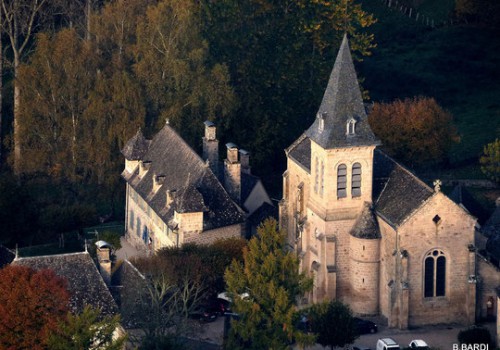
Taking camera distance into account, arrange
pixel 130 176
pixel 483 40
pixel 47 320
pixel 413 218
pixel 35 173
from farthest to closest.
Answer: pixel 483 40, pixel 35 173, pixel 130 176, pixel 413 218, pixel 47 320

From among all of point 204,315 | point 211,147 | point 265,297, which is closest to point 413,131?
point 211,147

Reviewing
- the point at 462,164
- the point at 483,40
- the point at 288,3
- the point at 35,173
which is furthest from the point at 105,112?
the point at 483,40

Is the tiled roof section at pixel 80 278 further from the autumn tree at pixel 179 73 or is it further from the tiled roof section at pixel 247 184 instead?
the autumn tree at pixel 179 73

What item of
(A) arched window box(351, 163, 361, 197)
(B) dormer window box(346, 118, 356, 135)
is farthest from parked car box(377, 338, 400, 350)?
(B) dormer window box(346, 118, 356, 135)

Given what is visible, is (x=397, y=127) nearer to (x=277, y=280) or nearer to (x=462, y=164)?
(x=462, y=164)

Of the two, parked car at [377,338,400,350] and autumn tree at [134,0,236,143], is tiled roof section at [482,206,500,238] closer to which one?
parked car at [377,338,400,350]

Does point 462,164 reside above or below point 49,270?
above
